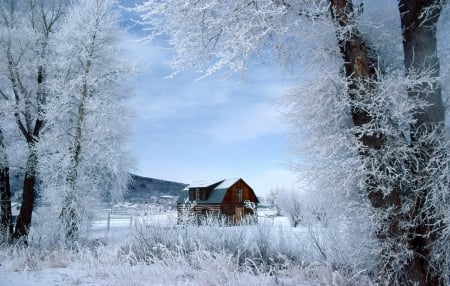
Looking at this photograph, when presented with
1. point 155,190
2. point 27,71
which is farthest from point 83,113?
point 155,190

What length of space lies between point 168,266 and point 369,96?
11.7 ft

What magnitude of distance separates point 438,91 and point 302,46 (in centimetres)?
189

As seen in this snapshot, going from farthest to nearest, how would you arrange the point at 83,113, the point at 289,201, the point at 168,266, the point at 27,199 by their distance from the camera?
the point at 289,201
the point at 27,199
the point at 83,113
the point at 168,266

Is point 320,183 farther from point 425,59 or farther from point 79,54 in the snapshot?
point 79,54

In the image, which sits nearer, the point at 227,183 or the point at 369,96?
the point at 369,96

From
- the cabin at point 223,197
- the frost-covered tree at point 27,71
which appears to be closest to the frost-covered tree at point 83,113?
the frost-covered tree at point 27,71

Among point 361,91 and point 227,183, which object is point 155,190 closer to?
point 227,183

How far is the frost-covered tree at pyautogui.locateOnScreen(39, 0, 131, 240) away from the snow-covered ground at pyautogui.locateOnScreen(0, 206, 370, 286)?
337 cm

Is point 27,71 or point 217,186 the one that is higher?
point 27,71

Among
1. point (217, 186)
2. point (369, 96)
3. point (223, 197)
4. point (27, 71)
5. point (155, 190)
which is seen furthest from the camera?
point (155, 190)

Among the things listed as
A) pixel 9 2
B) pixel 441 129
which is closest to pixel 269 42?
pixel 441 129

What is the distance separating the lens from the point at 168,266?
4.93 m

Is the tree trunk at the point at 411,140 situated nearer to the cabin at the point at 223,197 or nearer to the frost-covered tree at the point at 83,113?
Result: the frost-covered tree at the point at 83,113

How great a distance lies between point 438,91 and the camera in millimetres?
4410
